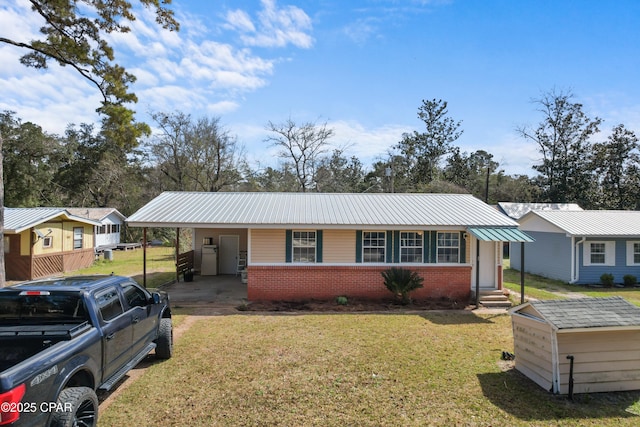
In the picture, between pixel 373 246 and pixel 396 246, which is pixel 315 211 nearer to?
pixel 373 246

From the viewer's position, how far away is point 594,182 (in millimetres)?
36156

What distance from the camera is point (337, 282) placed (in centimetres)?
1278

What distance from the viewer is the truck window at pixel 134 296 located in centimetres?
601

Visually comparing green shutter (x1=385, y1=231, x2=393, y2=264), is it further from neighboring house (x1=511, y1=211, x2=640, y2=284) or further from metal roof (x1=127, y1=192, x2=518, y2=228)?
neighboring house (x1=511, y1=211, x2=640, y2=284)

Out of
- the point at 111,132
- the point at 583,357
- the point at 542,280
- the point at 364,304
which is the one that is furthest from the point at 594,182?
the point at 111,132

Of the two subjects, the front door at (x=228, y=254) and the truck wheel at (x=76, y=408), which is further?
the front door at (x=228, y=254)

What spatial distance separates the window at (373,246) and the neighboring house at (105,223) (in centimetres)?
2598

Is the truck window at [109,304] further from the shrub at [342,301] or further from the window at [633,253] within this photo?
the window at [633,253]

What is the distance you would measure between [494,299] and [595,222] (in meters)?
10.4

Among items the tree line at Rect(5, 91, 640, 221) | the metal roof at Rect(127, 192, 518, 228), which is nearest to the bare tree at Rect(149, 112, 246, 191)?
the tree line at Rect(5, 91, 640, 221)

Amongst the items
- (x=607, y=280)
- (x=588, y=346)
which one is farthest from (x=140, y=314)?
(x=607, y=280)

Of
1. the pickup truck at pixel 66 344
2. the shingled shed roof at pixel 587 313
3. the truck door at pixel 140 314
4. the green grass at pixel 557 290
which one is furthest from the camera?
the green grass at pixel 557 290

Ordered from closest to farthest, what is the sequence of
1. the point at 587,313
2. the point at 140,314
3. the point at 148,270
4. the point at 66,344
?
the point at 66,344
the point at 587,313
the point at 140,314
the point at 148,270

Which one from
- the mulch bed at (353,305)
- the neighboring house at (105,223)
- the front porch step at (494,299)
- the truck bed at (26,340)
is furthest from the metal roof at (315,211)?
the neighboring house at (105,223)
